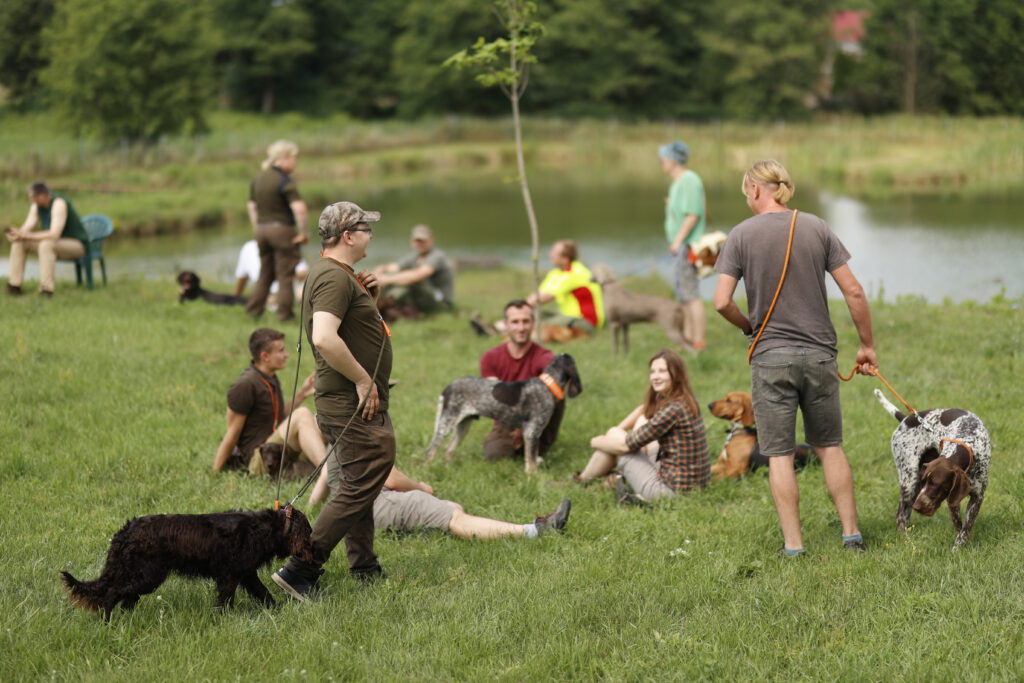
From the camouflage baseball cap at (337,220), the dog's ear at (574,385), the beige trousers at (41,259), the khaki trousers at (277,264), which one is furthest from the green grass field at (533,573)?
the beige trousers at (41,259)

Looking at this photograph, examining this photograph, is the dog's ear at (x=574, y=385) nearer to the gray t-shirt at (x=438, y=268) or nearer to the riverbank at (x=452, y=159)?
the gray t-shirt at (x=438, y=268)

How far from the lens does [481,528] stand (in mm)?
5738

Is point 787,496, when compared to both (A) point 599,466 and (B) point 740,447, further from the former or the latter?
(A) point 599,466

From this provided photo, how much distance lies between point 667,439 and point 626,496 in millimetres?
449

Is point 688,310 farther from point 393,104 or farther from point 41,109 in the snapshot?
point 393,104

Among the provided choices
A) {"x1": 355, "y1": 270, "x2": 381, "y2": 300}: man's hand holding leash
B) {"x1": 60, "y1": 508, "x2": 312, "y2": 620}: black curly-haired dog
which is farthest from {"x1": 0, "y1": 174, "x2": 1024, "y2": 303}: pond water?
{"x1": 60, "y1": 508, "x2": 312, "y2": 620}: black curly-haired dog

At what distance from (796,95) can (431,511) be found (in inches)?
2264

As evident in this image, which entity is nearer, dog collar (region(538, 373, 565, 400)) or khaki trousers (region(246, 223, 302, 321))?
dog collar (region(538, 373, 565, 400))

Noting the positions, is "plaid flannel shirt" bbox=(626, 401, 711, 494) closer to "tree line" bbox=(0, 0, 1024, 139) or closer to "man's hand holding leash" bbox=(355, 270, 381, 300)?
"man's hand holding leash" bbox=(355, 270, 381, 300)

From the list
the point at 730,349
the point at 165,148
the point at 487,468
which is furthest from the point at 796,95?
the point at 487,468

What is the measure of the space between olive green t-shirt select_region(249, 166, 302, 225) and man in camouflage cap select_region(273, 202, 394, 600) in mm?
6746

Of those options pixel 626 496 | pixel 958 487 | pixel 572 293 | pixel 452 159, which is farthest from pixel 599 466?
pixel 452 159

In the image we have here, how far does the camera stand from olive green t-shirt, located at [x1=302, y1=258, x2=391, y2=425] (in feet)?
15.3

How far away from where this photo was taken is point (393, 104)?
6756 centimetres
